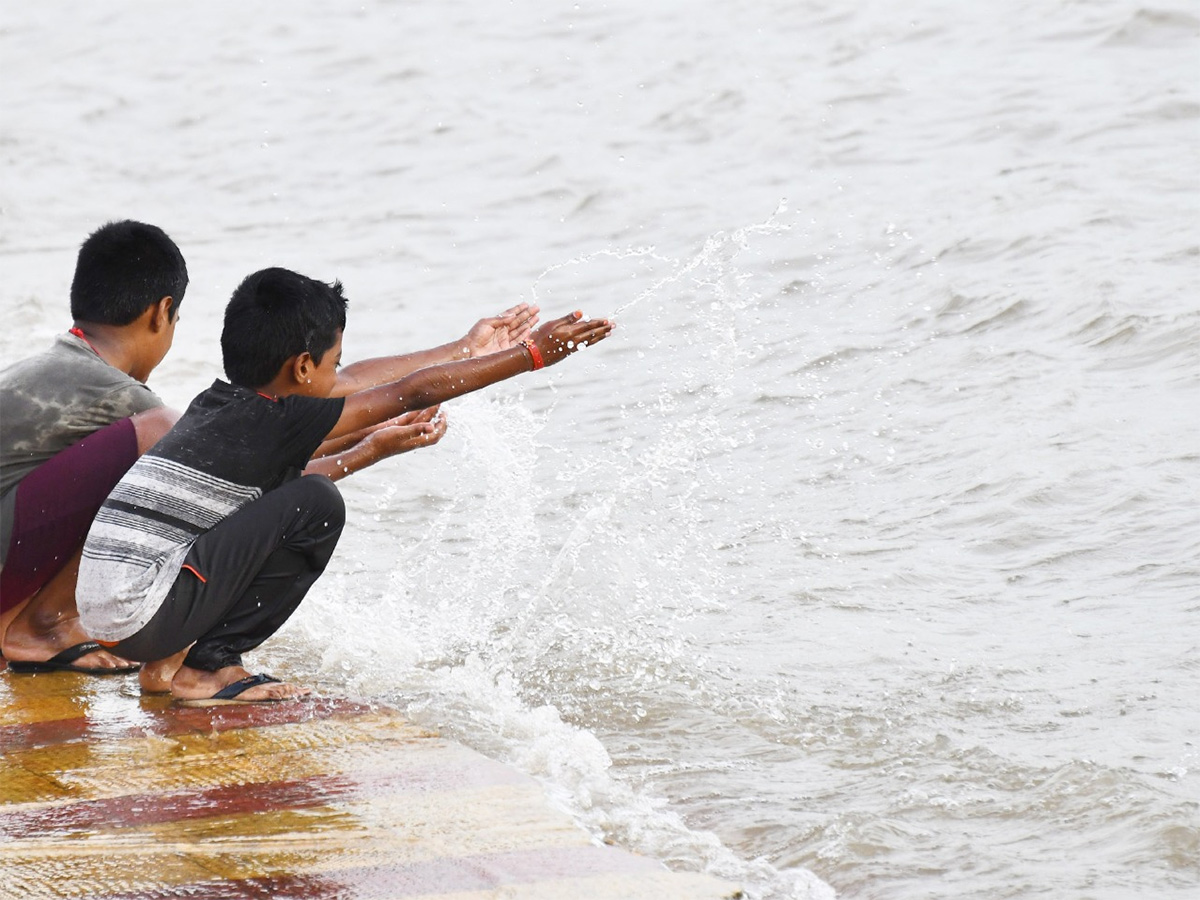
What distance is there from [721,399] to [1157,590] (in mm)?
3028

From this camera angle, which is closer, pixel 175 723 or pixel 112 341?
pixel 175 723

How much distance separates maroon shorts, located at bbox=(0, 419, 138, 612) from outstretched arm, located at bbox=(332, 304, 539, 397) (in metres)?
0.61

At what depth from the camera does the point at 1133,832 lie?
3.38m

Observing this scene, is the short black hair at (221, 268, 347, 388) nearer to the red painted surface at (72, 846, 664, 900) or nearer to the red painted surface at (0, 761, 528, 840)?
the red painted surface at (0, 761, 528, 840)

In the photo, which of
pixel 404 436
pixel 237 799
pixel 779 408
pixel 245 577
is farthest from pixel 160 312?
pixel 779 408

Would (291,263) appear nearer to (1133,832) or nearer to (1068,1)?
(1068,1)

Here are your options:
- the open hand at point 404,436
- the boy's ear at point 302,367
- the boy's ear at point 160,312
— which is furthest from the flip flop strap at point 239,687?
the boy's ear at point 160,312

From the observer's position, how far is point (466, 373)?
3752mm

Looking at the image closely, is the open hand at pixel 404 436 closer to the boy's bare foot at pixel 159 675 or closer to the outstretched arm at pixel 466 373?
the outstretched arm at pixel 466 373

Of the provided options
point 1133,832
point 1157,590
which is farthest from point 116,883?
point 1157,590

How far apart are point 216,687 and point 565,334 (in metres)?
1.28

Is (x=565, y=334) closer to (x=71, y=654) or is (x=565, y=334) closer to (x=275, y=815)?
(x=275, y=815)

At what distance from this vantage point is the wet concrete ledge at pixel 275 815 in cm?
282

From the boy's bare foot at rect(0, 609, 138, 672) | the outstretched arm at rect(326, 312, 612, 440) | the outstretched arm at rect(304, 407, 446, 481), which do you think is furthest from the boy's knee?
the boy's bare foot at rect(0, 609, 138, 672)
